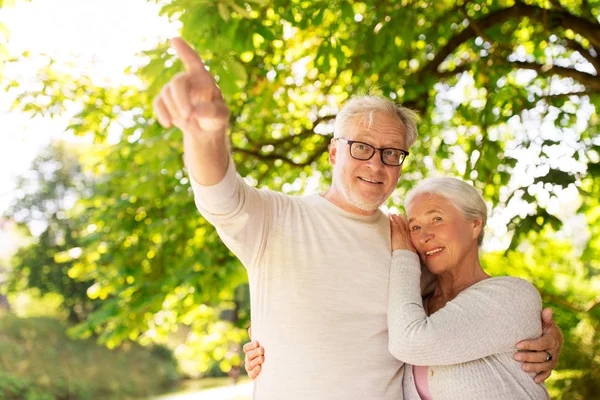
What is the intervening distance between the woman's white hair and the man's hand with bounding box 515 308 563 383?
0.42 m

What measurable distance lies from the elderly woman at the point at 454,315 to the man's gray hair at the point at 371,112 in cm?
24

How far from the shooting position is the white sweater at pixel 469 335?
1.96 m

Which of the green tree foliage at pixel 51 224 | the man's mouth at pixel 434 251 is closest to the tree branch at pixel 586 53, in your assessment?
the man's mouth at pixel 434 251

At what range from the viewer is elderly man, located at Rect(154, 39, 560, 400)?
1971 mm

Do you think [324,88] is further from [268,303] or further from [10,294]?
[10,294]

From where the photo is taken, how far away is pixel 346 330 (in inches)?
79.4

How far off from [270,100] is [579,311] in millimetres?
→ 2707

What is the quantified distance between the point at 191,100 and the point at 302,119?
4.76 m

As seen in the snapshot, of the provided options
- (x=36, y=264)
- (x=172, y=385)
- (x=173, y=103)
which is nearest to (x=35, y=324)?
(x=36, y=264)

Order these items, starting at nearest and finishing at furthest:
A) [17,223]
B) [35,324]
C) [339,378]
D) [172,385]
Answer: [339,378] → [35,324] → [172,385] → [17,223]

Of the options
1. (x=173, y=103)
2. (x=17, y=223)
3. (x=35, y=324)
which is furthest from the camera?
(x=17, y=223)

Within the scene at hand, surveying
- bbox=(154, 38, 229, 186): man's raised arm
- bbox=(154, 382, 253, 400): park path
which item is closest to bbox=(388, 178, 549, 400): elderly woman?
bbox=(154, 38, 229, 186): man's raised arm

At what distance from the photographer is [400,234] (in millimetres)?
2250

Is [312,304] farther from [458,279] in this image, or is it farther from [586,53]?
[586,53]
